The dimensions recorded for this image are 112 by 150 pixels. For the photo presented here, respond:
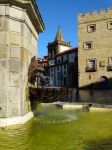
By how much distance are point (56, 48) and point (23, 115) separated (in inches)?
2355

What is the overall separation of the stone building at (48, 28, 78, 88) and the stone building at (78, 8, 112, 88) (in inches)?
438

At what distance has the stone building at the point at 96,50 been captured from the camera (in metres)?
39.1

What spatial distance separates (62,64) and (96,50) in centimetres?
1967

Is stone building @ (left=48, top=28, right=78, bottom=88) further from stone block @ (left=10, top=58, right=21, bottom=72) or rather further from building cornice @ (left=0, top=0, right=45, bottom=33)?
stone block @ (left=10, top=58, right=21, bottom=72)

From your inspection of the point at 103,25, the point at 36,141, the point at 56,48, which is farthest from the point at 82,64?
the point at 36,141

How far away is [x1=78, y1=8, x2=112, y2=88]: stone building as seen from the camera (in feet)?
128

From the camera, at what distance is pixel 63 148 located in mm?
6234

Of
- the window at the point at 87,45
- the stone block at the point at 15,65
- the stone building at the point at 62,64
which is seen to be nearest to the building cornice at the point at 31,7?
the stone block at the point at 15,65

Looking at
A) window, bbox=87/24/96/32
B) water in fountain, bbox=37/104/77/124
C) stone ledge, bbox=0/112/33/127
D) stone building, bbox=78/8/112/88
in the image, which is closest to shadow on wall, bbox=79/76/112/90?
stone building, bbox=78/8/112/88

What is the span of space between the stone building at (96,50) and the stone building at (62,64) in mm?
11134

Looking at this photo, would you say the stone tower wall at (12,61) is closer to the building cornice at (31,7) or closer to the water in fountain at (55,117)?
the building cornice at (31,7)

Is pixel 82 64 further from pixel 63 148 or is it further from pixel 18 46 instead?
pixel 63 148

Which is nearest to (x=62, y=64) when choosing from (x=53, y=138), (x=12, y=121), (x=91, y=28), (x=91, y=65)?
(x=91, y=65)

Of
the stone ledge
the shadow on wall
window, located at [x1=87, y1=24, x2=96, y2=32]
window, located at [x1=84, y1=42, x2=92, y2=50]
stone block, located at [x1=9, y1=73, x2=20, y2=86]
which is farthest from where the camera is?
window, located at [x1=87, y1=24, x2=96, y2=32]
